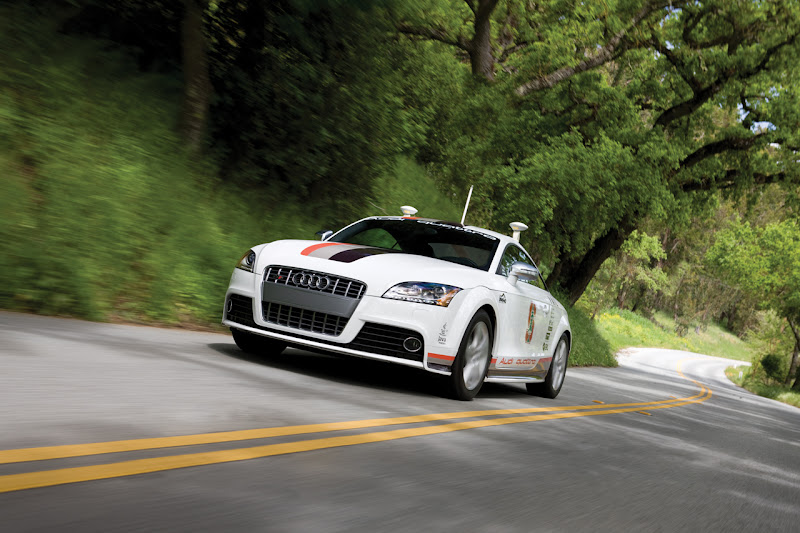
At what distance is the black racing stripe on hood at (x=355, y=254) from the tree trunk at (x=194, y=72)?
493 centimetres

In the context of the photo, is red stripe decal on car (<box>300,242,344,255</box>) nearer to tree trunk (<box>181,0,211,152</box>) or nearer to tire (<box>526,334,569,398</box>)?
tire (<box>526,334,569,398</box>)

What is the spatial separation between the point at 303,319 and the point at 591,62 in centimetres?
1899

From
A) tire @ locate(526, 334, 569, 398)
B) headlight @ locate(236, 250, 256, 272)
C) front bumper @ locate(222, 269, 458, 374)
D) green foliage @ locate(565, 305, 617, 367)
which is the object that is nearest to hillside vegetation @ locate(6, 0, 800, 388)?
green foliage @ locate(565, 305, 617, 367)

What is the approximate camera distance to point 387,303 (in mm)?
6844

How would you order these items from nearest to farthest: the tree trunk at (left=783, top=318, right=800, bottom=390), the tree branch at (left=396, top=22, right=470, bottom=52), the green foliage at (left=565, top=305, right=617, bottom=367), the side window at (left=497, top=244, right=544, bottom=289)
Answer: the side window at (left=497, top=244, right=544, bottom=289)
the tree branch at (left=396, top=22, right=470, bottom=52)
the green foliage at (left=565, top=305, right=617, bottom=367)
the tree trunk at (left=783, top=318, right=800, bottom=390)

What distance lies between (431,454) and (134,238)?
16.4 ft

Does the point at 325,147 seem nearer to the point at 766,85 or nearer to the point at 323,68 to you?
the point at 323,68

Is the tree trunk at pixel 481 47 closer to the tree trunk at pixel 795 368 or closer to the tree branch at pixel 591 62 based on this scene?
the tree branch at pixel 591 62

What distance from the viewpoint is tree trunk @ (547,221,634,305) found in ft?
86.1

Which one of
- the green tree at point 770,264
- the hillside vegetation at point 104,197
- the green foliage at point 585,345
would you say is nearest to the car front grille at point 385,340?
the hillside vegetation at point 104,197

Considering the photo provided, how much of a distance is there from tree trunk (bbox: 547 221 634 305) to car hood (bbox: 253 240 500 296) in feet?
62.4

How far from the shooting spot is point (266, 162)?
13.0 m

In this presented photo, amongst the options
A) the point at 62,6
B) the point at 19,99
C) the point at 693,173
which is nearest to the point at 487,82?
the point at 693,173

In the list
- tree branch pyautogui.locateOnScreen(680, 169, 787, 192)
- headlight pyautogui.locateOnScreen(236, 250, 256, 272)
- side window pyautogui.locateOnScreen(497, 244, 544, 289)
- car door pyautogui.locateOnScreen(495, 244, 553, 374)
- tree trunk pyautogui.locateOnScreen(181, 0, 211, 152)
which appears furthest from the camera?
tree branch pyautogui.locateOnScreen(680, 169, 787, 192)
